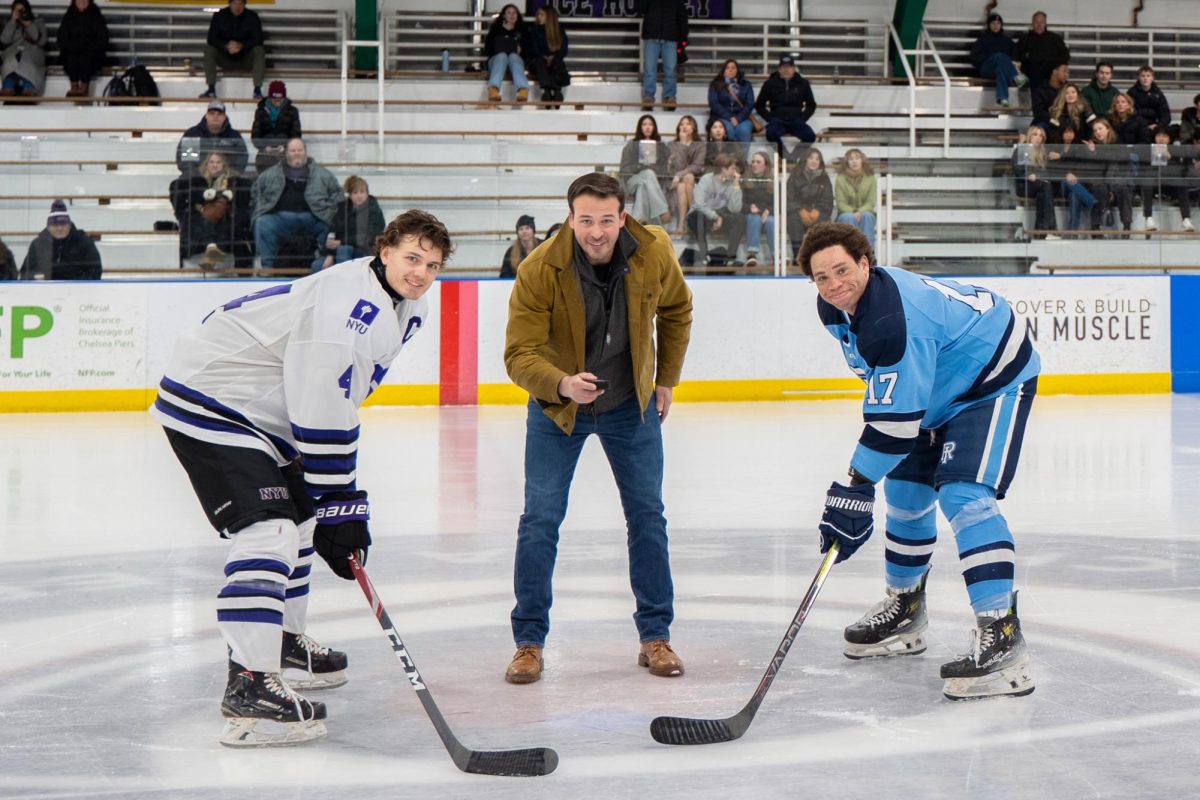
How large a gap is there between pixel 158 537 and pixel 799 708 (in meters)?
3.41

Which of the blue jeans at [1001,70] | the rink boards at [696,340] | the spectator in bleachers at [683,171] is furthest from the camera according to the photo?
the blue jeans at [1001,70]

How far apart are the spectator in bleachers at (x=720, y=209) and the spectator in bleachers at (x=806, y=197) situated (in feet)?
1.39

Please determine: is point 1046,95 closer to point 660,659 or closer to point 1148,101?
point 1148,101

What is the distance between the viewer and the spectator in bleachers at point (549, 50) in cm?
1608

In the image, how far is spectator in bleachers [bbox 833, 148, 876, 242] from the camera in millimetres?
12398

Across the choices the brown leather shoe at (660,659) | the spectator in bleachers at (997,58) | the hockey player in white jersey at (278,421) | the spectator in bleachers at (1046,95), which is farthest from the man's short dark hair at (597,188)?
the spectator in bleachers at (997,58)

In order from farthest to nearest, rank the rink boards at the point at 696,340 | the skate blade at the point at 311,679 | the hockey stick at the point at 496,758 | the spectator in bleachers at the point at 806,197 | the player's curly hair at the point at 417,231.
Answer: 1. the spectator in bleachers at the point at 806,197
2. the rink boards at the point at 696,340
3. the skate blade at the point at 311,679
4. the player's curly hair at the point at 417,231
5. the hockey stick at the point at 496,758

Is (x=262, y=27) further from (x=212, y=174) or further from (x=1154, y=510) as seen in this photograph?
(x=1154, y=510)

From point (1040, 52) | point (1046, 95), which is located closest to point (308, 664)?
point (1046, 95)

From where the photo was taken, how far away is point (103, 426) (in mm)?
10484

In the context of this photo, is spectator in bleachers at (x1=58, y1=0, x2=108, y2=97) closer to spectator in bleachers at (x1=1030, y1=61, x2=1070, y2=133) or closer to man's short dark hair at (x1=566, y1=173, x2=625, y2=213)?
spectator in bleachers at (x1=1030, y1=61, x2=1070, y2=133)

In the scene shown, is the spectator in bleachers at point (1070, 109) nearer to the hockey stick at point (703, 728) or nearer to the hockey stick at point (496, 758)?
the hockey stick at point (703, 728)

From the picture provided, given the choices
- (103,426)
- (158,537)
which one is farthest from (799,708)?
(103,426)

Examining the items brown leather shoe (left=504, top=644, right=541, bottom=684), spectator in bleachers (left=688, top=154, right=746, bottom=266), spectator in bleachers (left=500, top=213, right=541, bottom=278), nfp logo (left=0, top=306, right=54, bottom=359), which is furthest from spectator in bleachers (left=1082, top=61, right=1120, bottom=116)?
brown leather shoe (left=504, top=644, right=541, bottom=684)
